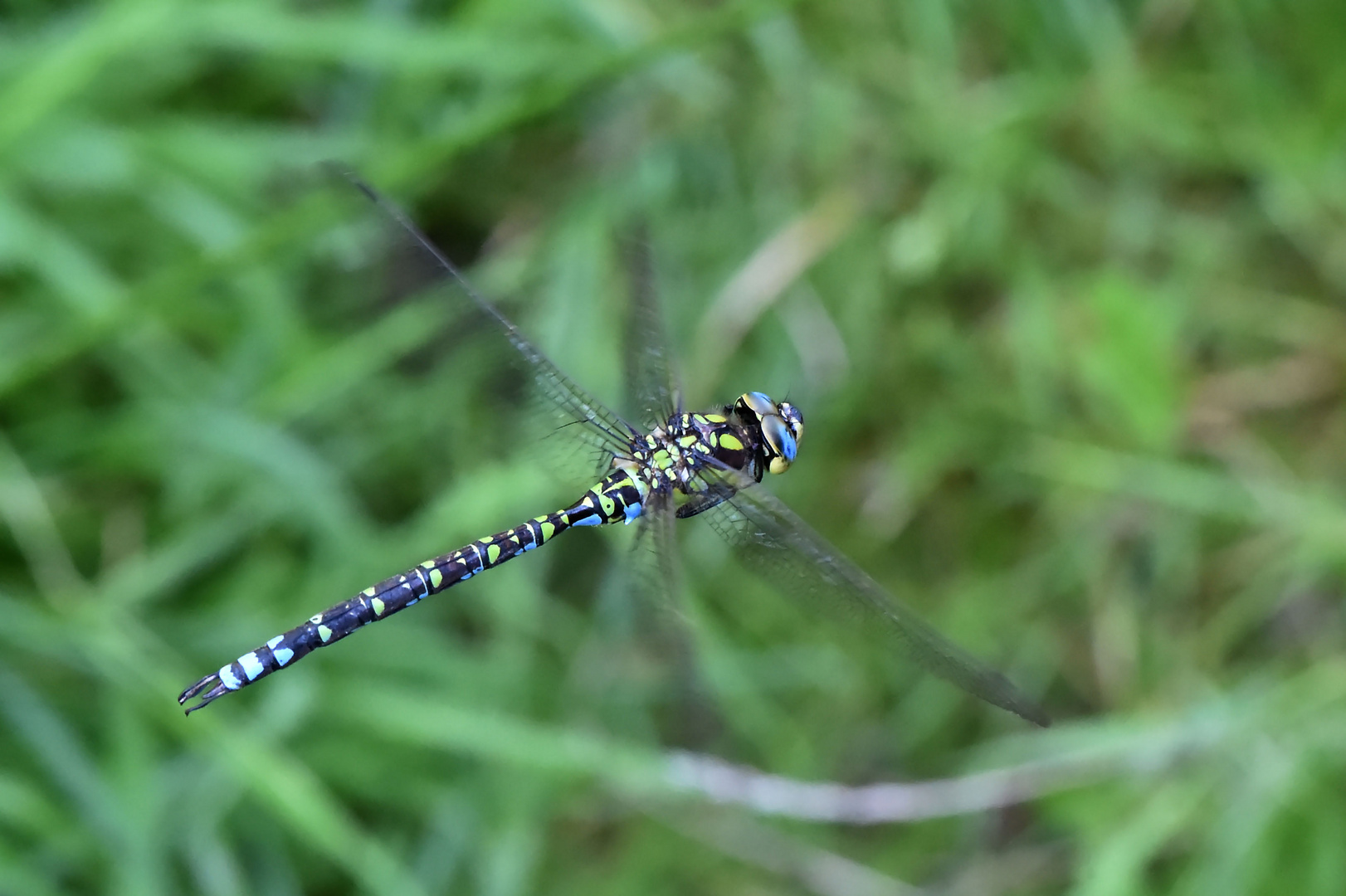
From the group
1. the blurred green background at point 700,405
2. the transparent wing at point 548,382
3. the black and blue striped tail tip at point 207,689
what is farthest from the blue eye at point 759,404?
the black and blue striped tail tip at point 207,689

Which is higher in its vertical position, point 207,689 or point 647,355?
point 647,355

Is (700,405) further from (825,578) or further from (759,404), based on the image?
(825,578)

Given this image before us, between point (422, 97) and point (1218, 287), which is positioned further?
point (1218, 287)

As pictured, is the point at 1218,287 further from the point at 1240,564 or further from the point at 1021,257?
the point at 1240,564

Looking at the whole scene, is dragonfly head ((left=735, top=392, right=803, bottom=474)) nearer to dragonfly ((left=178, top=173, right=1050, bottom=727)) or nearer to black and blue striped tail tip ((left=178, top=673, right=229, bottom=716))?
dragonfly ((left=178, top=173, right=1050, bottom=727))

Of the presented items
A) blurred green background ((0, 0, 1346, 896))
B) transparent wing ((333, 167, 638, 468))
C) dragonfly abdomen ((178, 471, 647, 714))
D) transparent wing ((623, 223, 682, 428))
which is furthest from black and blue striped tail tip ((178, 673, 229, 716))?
blurred green background ((0, 0, 1346, 896))

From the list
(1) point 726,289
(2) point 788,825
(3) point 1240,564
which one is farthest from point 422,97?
(3) point 1240,564

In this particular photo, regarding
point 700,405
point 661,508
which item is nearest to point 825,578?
point 661,508
